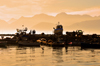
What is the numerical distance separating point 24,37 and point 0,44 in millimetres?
26908

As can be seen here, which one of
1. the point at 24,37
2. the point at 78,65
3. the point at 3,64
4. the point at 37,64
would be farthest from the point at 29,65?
the point at 24,37

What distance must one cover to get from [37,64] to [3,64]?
930 cm

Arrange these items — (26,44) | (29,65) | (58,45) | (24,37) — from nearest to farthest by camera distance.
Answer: (29,65)
(58,45)
(26,44)
(24,37)

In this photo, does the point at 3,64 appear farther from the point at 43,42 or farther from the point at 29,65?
the point at 43,42

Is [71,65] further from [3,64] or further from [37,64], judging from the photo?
[3,64]

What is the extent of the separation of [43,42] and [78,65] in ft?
375

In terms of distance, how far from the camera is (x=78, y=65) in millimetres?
61906

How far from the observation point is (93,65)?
6191cm

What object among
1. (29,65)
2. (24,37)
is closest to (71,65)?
(29,65)

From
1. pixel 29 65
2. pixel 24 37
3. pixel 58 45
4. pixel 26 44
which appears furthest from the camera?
pixel 24 37

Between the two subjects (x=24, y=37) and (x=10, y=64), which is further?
(x=24, y=37)

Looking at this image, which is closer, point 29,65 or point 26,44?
point 29,65

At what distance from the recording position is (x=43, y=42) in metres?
176

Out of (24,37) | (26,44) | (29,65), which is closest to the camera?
(29,65)
